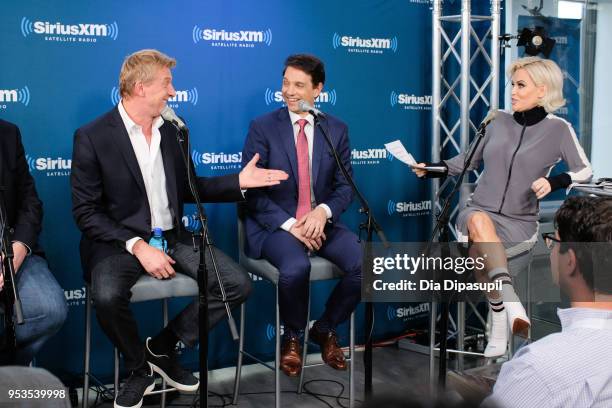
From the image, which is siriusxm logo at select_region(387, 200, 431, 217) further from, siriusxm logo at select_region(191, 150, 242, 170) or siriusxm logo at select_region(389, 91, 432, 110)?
siriusxm logo at select_region(191, 150, 242, 170)

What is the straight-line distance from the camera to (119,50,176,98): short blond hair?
3.27 meters

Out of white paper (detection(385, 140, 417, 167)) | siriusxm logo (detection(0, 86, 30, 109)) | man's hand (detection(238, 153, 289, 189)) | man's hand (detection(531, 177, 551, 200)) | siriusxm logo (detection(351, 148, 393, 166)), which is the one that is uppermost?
siriusxm logo (detection(0, 86, 30, 109))

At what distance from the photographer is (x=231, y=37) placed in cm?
396

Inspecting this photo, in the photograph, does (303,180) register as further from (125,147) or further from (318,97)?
(125,147)

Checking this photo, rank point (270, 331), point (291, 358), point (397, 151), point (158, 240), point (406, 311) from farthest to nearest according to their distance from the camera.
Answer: point (406, 311)
point (270, 331)
point (397, 151)
point (291, 358)
point (158, 240)

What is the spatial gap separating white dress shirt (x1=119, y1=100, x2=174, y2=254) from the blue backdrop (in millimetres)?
422

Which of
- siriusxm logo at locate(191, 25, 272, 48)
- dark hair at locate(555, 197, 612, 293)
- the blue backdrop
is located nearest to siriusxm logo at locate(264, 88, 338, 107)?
the blue backdrop

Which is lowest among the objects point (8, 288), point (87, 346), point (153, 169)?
point (87, 346)

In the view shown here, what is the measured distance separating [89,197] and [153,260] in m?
0.39

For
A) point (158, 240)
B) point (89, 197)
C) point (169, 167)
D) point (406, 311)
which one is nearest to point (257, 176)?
point (169, 167)

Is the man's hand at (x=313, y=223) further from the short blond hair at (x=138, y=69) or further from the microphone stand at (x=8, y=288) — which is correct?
the microphone stand at (x=8, y=288)

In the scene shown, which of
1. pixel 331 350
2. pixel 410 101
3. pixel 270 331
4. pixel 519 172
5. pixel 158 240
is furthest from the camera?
pixel 410 101

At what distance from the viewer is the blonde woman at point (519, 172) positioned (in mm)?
3623

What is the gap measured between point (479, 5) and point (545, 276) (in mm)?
1855
